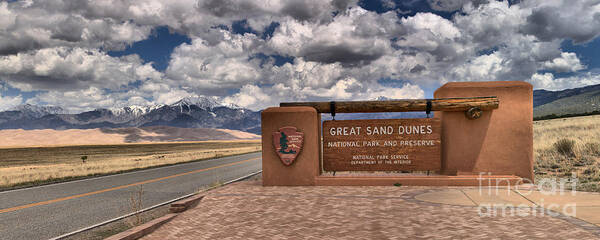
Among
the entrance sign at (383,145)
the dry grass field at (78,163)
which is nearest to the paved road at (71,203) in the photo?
the dry grass field at (78,163)

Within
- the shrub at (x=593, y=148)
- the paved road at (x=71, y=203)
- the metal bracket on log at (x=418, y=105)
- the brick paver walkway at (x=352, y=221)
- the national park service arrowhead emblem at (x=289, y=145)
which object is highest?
the metal bracket on log at (x=418, y=105)

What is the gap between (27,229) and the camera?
7355 millimetres

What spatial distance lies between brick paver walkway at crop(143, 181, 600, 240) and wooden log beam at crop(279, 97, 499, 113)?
288 cm

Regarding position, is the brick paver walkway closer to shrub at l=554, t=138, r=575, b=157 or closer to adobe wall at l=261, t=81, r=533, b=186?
adobe wall at l=261, t=81, r=533, b=186

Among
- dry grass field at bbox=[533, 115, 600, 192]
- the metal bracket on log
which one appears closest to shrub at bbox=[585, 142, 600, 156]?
dry grass field at bbox=[533, 115, 600, 192]

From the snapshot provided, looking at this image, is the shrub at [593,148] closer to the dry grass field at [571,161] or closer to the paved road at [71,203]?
the dry grass field at [571,161]

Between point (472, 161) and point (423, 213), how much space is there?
181 inches

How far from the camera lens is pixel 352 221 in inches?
259

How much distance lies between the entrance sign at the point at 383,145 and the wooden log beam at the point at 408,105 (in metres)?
0.39

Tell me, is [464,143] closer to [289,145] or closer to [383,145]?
[383,145]

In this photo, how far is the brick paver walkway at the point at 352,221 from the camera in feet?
18.9

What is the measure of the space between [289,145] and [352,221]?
14.7 ft

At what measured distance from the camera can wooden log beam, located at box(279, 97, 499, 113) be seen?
10438 millimetres

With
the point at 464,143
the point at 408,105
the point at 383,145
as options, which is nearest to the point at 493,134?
the point at 464,143
